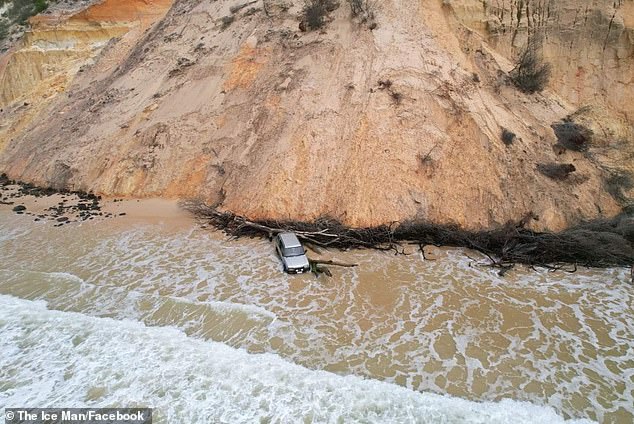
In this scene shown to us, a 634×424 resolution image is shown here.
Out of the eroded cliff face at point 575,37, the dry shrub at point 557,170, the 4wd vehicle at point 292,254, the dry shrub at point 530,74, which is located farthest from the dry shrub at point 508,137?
the 4wd vehicle at point 292,254

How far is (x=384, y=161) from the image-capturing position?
560 inches

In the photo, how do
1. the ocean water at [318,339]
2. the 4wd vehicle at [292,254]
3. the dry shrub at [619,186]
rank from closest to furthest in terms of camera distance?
the ocean water at [318,339]
the 4wd vehicle at [292,254]
the dry shrub at [619,186]

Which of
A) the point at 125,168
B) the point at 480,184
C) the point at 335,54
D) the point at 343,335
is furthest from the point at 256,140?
the point at 343,335

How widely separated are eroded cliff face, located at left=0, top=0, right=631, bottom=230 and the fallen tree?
0.56 meters

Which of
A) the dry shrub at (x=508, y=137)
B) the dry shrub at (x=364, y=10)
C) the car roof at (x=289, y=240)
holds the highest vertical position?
the dry shrub at (x=364, y=10)

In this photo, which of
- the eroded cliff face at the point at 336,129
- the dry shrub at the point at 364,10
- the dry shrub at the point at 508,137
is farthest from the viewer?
the dry shrub at the point at 364,10

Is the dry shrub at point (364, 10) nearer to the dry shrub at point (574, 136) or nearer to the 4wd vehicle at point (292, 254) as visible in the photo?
the dry shrub at point (574, 136)

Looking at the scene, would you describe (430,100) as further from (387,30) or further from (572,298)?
(572,298)

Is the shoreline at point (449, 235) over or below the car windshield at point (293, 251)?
below

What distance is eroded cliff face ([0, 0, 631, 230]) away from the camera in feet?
44.5

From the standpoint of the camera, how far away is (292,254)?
11.8 meters

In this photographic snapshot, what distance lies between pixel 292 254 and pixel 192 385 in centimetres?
452

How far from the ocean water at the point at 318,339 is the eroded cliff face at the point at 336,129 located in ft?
7.26

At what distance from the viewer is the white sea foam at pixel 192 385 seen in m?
7.46
